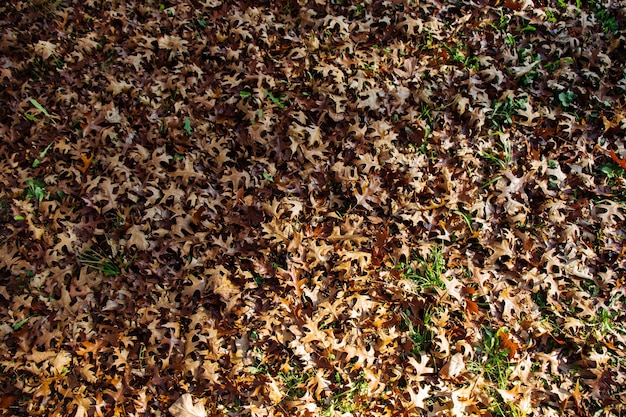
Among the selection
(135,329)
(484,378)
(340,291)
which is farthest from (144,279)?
(484,378)

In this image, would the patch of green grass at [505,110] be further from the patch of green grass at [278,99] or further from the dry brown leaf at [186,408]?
the dry brown leaf at [186,408]

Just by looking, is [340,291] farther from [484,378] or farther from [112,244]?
[112,244]

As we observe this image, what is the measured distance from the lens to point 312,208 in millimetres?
3201

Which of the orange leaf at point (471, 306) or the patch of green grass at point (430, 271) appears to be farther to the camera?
the patch of green grass at point (430, 271)

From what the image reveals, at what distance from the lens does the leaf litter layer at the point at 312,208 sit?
269cm

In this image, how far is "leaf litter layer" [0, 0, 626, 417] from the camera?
2691 mm

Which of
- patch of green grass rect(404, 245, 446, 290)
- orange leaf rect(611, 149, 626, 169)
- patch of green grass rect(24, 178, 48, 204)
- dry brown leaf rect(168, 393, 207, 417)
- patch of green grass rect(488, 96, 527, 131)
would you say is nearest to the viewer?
dry brown leaf rect(168, 393, 207, 417)

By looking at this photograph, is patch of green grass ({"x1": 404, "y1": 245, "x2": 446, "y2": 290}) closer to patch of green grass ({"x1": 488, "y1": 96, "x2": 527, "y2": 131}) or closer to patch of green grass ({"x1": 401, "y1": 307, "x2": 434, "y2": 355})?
patch of green grass ({"x1": 401, "y1": 307, "x2": 434, "y2": 355})

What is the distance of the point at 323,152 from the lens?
135 inches

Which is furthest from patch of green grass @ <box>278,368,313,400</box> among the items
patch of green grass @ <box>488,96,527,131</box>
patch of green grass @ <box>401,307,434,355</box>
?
patch of green grass @ <box>488,96,527,131</box>

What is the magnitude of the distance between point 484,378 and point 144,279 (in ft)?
7.43

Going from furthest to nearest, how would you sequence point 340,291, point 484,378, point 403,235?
point 403,235 < point 340,291 < point 484,378

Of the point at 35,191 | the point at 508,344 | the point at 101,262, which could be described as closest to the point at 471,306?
the point at 508,344

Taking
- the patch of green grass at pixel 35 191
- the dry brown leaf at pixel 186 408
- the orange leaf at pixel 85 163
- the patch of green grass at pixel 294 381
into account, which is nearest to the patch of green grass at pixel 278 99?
the orange leaf at pixel 85 163
